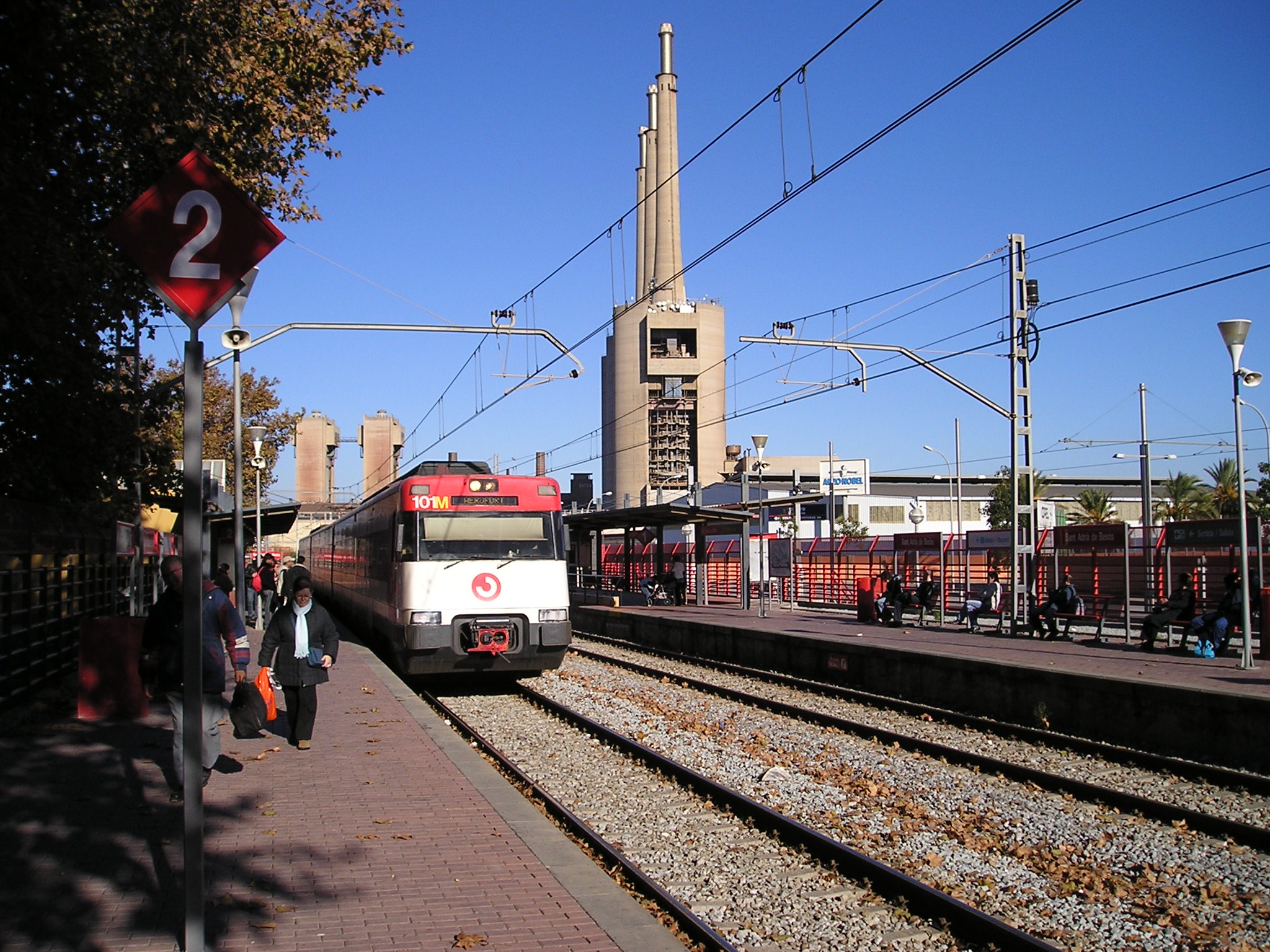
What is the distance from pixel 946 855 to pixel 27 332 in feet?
34.9

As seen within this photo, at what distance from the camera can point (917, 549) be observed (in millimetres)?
29359

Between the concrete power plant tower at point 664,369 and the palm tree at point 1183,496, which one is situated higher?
the concrete power plant tower at point 664,369

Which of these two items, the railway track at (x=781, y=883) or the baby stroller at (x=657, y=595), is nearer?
the railway track at (x=781, y=883)

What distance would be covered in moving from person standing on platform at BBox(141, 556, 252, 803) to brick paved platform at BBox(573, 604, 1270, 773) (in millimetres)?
9835

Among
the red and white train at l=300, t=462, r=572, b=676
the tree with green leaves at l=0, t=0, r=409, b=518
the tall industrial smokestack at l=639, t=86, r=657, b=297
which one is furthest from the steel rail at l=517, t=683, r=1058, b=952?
the tall industrial smokestack at l=639, t=86, r=657, b=297

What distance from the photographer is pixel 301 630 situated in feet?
37.6

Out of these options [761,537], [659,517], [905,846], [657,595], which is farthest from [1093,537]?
[657,595]

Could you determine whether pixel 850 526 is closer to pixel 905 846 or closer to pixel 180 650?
pixel 905 846

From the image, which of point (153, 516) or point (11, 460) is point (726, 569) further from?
point (11, 460)

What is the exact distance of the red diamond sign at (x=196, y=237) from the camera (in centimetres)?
475

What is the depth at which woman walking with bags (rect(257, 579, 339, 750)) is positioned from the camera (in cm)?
1123

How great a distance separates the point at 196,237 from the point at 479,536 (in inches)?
494

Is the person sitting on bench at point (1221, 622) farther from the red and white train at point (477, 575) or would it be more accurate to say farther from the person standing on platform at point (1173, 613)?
the red and white train at point (477, 575)

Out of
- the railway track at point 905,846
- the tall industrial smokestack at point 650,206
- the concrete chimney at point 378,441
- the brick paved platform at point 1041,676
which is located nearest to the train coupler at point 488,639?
the railway track at point 905,846
